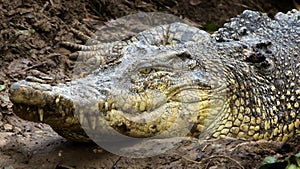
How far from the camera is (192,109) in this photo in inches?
158

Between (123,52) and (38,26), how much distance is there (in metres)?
2.07

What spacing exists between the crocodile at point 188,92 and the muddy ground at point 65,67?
7.6 inches

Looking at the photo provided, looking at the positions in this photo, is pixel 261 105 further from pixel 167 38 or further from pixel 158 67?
pixel 167 38

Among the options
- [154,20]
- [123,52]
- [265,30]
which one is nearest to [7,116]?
[123,52]

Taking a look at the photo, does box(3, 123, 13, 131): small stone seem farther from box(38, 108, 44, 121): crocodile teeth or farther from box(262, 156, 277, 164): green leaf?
box(262, 156, 277, 164): green leaf

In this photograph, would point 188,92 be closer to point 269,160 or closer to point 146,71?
point 146,71

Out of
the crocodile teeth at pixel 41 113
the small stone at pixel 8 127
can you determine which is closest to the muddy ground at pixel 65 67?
the small stone at pixel 8 127

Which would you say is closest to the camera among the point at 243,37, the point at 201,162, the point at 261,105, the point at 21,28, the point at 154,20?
the point at 201,162

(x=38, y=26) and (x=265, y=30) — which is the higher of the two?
(x=265, y=30)

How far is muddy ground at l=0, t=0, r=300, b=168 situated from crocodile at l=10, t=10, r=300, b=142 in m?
0.19

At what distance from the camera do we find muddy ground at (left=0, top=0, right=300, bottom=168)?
3.60m

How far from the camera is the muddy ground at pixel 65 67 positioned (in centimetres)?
360

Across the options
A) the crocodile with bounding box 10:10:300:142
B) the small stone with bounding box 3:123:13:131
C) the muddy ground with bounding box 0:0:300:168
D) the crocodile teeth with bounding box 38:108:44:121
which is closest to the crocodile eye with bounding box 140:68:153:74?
the crocodile with bounding box 10:10:300:142

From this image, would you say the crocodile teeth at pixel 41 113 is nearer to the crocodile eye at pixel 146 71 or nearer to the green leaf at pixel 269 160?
the crocodile eye at pixel 146 71
